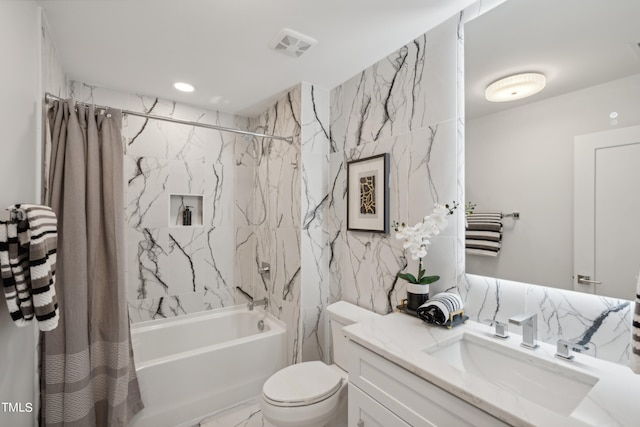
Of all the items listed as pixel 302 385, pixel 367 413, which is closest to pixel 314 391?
pixel 302 385

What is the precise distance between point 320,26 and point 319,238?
1443mm

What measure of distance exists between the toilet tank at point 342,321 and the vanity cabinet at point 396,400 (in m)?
0.53

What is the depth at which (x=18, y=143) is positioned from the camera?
1158 mm

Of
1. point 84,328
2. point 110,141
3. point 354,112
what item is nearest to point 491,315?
point 354,112

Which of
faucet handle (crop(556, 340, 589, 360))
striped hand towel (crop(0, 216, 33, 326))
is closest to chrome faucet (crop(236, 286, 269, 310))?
striped hand towel (crop(0, 216, 33, 326))

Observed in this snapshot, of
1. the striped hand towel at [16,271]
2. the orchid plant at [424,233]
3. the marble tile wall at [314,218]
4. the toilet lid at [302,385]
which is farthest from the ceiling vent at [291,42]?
the toilet lid at [302,385]

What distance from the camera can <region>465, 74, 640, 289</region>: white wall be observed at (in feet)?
3.57

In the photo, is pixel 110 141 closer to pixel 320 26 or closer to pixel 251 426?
pixel 320 26

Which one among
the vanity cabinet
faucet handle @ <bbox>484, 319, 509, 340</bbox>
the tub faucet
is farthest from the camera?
the tub faucet

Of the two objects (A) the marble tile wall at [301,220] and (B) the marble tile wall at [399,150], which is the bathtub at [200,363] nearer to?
(A) the marble tile wall at [301,220]

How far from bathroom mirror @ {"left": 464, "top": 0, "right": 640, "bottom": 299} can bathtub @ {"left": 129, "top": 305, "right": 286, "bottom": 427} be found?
5.70 ft

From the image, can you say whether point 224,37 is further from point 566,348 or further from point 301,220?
point 566,348

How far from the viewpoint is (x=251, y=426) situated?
1964 mm

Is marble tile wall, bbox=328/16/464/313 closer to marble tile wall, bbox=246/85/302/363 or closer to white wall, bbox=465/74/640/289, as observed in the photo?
white wall, bbox=465/74/640/289
